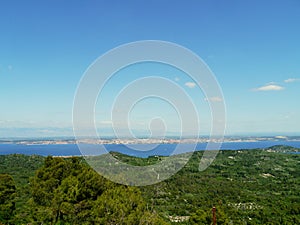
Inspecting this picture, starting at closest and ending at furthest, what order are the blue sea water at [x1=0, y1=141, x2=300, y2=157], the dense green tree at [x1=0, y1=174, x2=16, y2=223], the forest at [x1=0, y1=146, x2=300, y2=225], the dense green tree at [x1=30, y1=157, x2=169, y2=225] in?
the blue sea water at [x1=0, y1=141, x2=300, y2=157] → the dense green tree at [x1=30, y1=157, x2=169, y2=225] → the forest at [x1=0, y1=146, x2=300, y2=225] → the dense green tree at [x1=0, y1=174, x2=16, y2=223]

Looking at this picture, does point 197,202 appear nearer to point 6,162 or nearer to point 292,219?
point 292,219

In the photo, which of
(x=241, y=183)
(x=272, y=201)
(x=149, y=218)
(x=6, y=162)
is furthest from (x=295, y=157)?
(x=149, y=218)

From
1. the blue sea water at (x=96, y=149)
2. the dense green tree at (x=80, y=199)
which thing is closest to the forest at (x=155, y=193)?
the dense green tree at (x=80, y=199)

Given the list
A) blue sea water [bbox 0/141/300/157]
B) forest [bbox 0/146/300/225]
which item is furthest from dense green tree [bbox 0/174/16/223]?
blue sea water [bbox 0/141/300/157]

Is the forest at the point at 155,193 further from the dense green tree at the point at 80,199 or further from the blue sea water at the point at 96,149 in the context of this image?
the blue sea water at the point at 96,149

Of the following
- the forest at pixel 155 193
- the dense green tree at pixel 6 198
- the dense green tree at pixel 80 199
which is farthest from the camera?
the dense green tree at pixel 6 198

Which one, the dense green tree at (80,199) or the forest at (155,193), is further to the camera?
the forest at (155,193)

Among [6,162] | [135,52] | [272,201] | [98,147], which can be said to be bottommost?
[272,201]

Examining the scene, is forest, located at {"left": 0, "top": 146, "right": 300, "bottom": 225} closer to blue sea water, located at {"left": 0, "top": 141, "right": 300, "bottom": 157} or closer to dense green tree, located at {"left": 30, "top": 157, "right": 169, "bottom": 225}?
dense green tree, located at {"left": 30, "top": 157, "right": 169, "bottom": 225}
